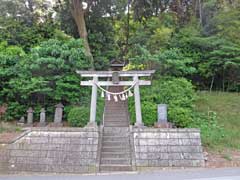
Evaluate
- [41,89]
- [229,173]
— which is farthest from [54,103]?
[229,173]

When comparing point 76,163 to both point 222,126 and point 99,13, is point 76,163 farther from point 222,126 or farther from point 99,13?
point 99,13

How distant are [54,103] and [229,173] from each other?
8.87m

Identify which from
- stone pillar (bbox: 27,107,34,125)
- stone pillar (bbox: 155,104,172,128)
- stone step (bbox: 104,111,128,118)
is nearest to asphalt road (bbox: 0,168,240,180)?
stone pillar (bbox: 155,104,172,128)

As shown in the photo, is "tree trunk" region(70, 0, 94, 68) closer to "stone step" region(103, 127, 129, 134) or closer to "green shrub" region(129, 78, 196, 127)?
"green shrub" region(129, 78, 196, 127)

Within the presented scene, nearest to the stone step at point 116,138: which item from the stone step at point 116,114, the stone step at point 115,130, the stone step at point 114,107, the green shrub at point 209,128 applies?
the stone step at point 115,130

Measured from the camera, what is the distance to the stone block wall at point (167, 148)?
884 centimetres

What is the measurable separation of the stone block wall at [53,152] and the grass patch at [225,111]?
480 centimetres

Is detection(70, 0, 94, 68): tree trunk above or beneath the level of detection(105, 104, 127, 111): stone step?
above

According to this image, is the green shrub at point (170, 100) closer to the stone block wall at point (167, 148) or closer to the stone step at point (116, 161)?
the stone block wall at point (167, 148)

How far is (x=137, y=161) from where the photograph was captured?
29.0 feet

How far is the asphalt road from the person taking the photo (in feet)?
24.7

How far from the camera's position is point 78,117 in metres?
12.0

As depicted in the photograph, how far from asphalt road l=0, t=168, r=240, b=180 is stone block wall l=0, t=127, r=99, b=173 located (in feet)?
1.63

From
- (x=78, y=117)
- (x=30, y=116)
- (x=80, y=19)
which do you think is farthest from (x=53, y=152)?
(x=80, y=19)
